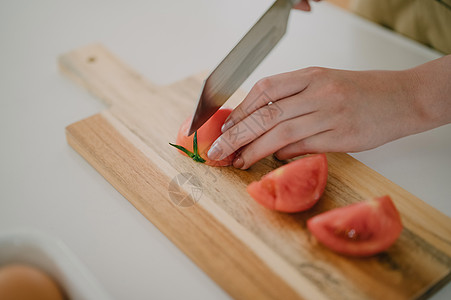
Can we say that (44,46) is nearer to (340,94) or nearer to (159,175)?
(159,175)

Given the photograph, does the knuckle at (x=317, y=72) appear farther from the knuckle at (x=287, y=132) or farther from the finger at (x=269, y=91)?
the knuckle at (x=287, y=132)

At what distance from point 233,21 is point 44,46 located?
872mm

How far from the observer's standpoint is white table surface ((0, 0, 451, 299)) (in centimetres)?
104

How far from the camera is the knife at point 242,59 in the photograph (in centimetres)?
114

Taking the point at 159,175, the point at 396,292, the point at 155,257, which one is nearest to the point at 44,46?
the point at 159,175

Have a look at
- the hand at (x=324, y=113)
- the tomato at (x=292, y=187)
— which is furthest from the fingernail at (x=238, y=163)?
the tomato at (x=292, y=187)

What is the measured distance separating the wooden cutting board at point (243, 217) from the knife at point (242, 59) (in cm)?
18

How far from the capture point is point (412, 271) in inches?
37.5

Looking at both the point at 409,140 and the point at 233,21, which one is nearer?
the point at 409,140

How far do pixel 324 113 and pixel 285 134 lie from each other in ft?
0.41

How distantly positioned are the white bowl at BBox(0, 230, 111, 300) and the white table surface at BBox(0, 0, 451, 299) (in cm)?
15

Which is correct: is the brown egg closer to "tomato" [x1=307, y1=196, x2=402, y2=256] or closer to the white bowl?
the white bowl

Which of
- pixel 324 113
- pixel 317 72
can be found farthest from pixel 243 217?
pixel 317 72

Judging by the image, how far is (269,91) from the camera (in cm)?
119
